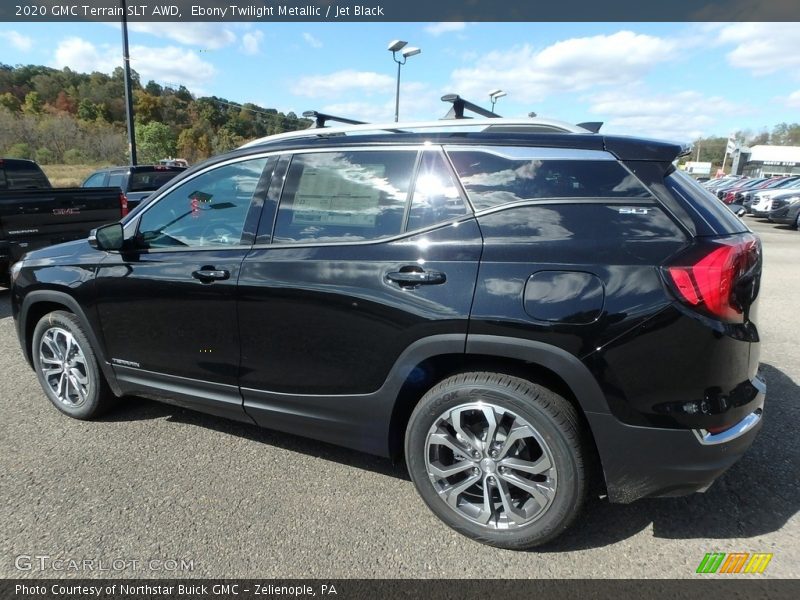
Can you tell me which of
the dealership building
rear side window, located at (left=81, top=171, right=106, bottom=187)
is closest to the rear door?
rear side window, located at (left=81, top=171, right=106, bottom=187)

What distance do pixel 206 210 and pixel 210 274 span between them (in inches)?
19.3

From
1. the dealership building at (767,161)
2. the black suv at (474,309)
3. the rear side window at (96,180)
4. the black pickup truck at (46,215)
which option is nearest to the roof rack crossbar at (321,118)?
the black suv at (474,309)

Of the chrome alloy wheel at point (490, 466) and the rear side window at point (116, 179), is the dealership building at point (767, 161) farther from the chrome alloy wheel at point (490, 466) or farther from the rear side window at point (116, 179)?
the chrome alloy wheel at point (490, 466)

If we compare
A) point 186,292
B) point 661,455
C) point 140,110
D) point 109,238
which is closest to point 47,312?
point 109,238

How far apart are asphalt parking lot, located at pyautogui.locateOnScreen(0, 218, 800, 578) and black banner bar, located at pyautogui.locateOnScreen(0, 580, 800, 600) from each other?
5cm

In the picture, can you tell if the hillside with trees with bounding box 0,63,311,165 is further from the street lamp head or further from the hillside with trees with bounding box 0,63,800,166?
the street lamp head

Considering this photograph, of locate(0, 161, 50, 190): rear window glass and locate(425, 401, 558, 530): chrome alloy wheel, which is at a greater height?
locate(0, 161, 50, 190): rear window glass

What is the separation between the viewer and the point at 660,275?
1992 mm

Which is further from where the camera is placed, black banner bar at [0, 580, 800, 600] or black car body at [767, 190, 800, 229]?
black car body at [767, 190, 800, 229]

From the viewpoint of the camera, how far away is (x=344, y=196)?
8.76 ft

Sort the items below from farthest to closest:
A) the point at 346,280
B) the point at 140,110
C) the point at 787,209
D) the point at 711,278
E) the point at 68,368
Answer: the point at 140,110 < the point at 787,209 < the point at 68,368 < the point at 346,280 < the point at 711,278

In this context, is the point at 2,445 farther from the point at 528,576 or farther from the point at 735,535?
the point at 735,535

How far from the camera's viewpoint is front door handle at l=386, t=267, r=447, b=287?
2305mm

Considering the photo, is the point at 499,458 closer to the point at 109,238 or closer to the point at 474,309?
the point at 474,309
